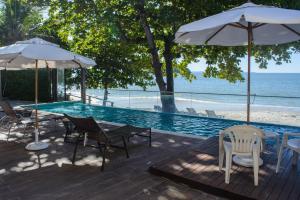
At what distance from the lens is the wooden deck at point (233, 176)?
3.46 meters

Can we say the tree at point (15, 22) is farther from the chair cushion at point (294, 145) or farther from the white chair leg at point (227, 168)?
the chair cushion at point (294, 145)

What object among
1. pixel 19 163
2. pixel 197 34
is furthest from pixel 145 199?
pixel 197 34

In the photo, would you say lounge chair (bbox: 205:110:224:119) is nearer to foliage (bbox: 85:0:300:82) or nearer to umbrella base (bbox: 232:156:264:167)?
foliage (bbox: 85:0:300:82)

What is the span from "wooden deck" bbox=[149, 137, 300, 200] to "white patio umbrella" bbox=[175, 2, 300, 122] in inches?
36.5

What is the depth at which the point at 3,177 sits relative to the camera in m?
4.25

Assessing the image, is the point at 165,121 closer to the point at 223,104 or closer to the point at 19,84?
the point at 223,104

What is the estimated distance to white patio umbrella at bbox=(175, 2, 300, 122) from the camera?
3494mm

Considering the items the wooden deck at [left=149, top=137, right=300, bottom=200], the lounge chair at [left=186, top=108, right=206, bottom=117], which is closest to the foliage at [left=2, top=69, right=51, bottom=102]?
the lounge chair at [left=186, top=108, right=206, bottom=117]

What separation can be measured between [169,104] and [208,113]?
1.57 m

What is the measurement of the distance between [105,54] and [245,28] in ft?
41.3

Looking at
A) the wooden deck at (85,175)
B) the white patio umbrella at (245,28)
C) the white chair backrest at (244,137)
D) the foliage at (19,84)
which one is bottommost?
the wooden deck at (85,175)

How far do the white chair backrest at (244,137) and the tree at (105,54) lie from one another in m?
10.7

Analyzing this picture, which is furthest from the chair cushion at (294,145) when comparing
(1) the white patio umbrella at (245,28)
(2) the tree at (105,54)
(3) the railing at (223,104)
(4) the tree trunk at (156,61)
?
(2) the tree at (105,54)

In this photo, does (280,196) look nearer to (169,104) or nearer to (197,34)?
(197,34)
